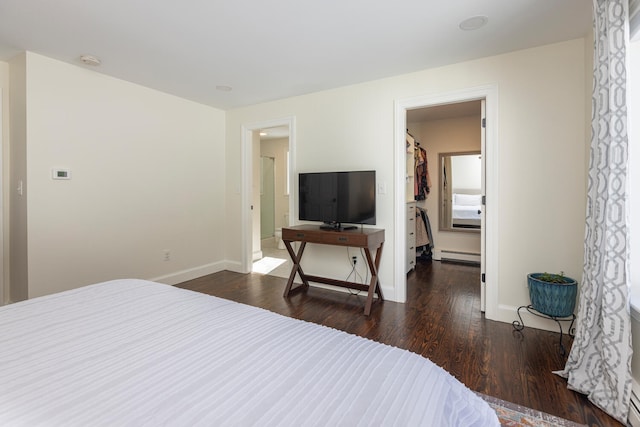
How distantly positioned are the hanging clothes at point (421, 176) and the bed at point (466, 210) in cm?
53

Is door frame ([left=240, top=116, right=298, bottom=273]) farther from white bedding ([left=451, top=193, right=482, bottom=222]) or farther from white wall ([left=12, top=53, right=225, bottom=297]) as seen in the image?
white bedding ([left=451, top=193, right=482, bottom=222])

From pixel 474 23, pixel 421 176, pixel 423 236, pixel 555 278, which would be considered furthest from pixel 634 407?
→ pixel 421 176

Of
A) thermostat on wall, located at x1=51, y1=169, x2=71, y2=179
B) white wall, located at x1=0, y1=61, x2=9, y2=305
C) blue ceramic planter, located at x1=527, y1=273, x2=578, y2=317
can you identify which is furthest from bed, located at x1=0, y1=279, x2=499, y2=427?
white wall, located at x1=0, y1=61, x2=9, y2=305

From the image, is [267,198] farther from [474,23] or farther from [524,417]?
[524,417]

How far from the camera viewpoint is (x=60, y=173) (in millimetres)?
2701

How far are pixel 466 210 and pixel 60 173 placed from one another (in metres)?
5.48

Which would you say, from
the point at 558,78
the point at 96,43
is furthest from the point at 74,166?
the point at 558,78

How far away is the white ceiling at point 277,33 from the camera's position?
1.91 metres

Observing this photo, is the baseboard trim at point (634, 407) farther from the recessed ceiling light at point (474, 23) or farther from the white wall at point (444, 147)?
the white wall at point (444, 147)

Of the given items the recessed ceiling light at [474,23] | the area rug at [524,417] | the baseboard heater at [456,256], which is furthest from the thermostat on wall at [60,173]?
the baseboard heater at [456,256]

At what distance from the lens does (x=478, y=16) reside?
79.0 inches

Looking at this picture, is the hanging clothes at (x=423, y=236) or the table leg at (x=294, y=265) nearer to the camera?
the table leg at (x=294, y=265)

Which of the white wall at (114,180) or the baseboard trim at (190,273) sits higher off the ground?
the white wall at (114,180)

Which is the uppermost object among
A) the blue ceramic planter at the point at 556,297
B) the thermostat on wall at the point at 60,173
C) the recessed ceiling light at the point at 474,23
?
the recessed ceiling light at the point at 474,23
